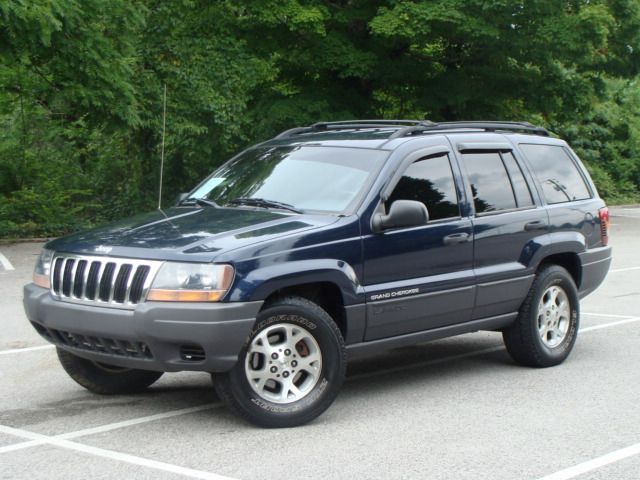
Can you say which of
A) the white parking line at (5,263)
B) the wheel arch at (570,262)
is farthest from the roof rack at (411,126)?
the white parking line at (5,263)

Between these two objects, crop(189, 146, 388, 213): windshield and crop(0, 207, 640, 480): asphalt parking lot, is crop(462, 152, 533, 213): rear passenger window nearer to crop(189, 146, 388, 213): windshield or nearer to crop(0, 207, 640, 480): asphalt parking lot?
crop(189, 146, 388, 213): windshield

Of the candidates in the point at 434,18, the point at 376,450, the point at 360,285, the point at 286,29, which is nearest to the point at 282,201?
the point at 360,285

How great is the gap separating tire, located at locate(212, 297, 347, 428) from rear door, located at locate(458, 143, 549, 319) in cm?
157

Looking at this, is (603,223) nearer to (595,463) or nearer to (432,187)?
(432,187)

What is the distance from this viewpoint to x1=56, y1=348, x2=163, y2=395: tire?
6.89 metres

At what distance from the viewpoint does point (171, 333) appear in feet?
18.7

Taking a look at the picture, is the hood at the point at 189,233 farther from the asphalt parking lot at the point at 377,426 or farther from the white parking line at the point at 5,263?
the white parking line at the point at 5,263

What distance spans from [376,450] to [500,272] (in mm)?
2323

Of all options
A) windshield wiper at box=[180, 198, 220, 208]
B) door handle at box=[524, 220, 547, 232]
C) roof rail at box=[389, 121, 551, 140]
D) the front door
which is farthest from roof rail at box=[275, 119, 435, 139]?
door handle at box=[524, 220, 547, 232]

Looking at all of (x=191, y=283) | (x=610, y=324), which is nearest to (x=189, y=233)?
(x=191, y=283)

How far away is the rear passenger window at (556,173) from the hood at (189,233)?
2.38 meters

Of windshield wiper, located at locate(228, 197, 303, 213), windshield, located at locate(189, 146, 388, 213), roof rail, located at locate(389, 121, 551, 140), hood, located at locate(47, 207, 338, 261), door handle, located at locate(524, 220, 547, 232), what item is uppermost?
roof rail, located at locate(389, 121, 551, 140)

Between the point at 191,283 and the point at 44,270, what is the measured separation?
1.33 m

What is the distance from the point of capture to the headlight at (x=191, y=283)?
5.75 meters
